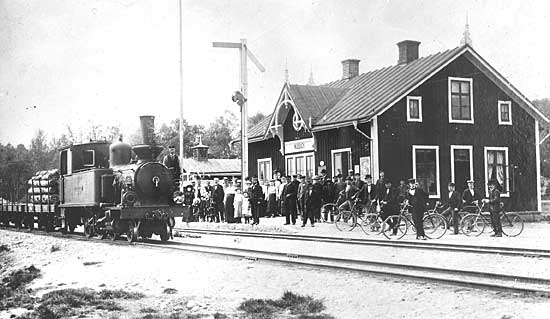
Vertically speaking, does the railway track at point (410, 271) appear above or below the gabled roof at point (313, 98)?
below

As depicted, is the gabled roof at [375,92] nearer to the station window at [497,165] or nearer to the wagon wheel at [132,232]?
the station window at [497,165]

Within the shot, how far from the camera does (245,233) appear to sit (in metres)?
19.6

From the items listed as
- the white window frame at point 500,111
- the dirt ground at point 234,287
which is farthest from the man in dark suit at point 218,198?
the white window frame at point 500,111

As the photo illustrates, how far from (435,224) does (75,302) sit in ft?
35.4

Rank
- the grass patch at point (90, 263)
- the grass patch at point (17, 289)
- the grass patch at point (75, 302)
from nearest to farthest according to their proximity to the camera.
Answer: the grass patch at point (75, 302)
the grass patch at point (17, 289)
the grass patch at point (90, 263)

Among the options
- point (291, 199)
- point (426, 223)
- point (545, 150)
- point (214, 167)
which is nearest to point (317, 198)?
point (291, 199)

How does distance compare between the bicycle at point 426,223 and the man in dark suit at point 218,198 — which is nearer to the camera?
the bicycle at point 426,223

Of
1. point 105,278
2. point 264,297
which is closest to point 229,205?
point 105,278

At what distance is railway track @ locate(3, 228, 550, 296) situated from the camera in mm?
8469

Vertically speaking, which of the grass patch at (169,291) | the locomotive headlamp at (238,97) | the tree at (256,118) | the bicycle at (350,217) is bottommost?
the grass patch at (169,291)

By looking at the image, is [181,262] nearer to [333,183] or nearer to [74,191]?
[74,191]

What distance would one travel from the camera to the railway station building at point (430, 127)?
24.5 meters

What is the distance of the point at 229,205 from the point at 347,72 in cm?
1191

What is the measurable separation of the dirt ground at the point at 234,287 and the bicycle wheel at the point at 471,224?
297 inches
